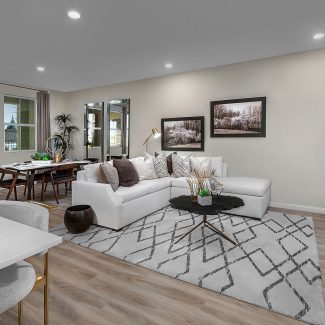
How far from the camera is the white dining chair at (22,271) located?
1081 millimetres

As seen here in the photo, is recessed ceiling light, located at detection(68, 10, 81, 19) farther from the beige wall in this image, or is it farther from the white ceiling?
the beige wall

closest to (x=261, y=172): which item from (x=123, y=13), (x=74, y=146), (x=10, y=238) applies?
(x=123, y=13)

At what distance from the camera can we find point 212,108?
4914mm

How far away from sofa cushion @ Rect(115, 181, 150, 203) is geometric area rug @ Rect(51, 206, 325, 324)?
38cm

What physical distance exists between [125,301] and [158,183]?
94.2 inches

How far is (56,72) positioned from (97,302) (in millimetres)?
4850

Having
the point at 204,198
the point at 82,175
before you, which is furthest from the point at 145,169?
the point at 204,198

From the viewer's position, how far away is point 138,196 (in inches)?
139

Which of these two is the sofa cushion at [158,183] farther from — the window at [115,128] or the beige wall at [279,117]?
the window at [115,128]

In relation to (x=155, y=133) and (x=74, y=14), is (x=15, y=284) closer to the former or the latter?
(x=74, y=14)

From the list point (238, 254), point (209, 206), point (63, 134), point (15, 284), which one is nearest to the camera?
point (15, 284)

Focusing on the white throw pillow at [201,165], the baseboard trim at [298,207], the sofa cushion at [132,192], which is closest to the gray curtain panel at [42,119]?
the sofa cushion at [132,192]

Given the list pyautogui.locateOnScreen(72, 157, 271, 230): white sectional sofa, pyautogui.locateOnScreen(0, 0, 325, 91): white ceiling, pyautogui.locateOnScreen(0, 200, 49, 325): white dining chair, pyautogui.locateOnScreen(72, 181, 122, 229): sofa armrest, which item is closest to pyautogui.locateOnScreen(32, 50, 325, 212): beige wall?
pyautogui.locateOnScreen(0, 0, 325, 91): white ceiling

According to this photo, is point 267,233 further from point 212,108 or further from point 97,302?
point 212,108
